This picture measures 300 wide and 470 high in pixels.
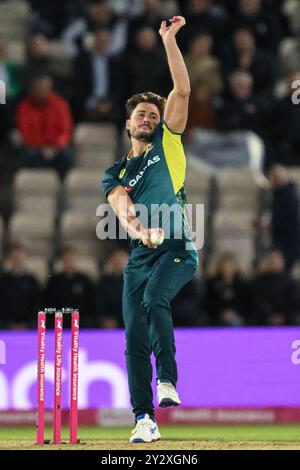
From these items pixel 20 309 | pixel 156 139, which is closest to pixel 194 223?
pixel 20 309

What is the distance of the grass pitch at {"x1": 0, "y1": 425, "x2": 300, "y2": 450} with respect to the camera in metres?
9.23

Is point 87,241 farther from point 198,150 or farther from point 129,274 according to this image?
point 129,274

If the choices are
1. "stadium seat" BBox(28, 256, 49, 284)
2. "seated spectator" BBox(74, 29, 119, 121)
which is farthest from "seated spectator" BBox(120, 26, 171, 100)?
"stadium seat" BBox(28, 256, 49, 284)

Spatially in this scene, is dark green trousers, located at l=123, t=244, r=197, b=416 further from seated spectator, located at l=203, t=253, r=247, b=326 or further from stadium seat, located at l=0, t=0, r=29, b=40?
stadium seat, located at l=0, t=0, r=29, b=40

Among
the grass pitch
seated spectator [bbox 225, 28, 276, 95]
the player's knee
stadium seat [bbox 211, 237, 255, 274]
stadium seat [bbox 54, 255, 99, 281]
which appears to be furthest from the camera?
seated spectator [bbox 225, 28, 276, 95]

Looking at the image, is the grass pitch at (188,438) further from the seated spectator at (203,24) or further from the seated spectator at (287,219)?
the seated spectator at (203,24)

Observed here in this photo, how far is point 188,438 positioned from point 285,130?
6.67 metres

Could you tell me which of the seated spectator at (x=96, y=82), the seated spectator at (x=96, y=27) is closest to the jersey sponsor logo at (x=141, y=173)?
the seated spectator at (x=96, y=82)

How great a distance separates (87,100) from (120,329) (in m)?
3.78

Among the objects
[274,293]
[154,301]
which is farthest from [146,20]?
[154,301]

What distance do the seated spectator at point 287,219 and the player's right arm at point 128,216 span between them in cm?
651

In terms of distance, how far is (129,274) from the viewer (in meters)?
9.48

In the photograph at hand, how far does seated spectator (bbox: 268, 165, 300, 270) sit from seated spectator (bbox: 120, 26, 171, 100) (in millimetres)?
2097

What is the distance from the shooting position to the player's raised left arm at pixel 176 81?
9094 millimetres
